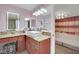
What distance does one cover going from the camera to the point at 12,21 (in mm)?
2020

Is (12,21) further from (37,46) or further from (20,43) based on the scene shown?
(37,46)

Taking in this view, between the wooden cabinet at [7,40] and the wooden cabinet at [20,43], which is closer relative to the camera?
the wooden cabinet at [7,40]

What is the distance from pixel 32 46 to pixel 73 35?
0.84 meters

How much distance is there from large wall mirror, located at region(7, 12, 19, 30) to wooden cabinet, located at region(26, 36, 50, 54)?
366mm

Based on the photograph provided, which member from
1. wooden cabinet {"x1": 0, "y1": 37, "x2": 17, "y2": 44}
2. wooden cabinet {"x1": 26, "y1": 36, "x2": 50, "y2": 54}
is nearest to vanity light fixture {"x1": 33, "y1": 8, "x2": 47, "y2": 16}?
wooden cabinet {"x1": 26, "y1": 36, "x2": 50, "y2": 54}

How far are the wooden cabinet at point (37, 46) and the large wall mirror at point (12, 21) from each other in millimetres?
366

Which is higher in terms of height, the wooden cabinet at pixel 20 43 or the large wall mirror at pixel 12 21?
the large wall mirror at pixel 12 21

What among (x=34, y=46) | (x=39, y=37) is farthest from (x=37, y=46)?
(x=39, y=37)

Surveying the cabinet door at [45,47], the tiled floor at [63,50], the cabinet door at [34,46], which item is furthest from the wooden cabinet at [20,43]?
the tiled floor at [63,50]

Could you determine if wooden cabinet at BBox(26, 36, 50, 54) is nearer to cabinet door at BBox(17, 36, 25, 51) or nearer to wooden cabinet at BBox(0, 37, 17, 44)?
cabinet door at BBox(17, 36, 25, 51)

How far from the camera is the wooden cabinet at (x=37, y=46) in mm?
2010

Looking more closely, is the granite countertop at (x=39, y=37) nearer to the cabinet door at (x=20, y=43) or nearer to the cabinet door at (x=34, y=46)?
the cabinet door at (x=34, y=46)

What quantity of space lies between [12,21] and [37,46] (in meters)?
0.70

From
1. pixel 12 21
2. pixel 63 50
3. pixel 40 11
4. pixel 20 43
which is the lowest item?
pixel 63 50
